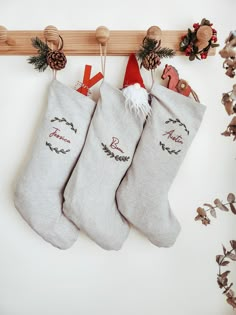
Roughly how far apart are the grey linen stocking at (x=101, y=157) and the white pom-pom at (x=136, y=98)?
0.06 feet

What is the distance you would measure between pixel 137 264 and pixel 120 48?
Answer: 707mm

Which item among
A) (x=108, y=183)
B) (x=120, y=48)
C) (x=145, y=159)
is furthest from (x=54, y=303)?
(x=120, y=48)

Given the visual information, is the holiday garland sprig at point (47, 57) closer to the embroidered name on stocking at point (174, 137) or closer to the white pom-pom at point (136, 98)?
the white pom-pom at point (136, 98)

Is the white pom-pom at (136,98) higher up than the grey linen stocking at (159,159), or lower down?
higher up

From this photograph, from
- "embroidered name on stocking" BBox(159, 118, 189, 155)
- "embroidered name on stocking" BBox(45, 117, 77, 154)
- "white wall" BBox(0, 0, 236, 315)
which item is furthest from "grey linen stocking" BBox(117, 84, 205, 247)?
"embroidered name on stocking" BBox(45, 117, 77, 154)

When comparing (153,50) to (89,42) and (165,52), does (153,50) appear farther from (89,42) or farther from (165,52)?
(89,42)

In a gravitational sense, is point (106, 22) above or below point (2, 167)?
above

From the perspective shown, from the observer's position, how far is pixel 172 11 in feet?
2.53

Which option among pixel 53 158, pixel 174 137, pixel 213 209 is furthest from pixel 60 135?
pixel 213 209

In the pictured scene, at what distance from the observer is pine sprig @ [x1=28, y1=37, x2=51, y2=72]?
2.35ft

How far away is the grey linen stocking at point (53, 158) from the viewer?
28.7 inches

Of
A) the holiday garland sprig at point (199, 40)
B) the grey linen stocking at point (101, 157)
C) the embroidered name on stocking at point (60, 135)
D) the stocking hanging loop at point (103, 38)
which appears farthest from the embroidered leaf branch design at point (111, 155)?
the holiday garland sprig at point (199, 40)

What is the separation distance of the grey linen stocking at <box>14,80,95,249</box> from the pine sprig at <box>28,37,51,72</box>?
62 millimetres

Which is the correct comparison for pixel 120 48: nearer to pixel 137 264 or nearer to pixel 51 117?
pixel 51 117
